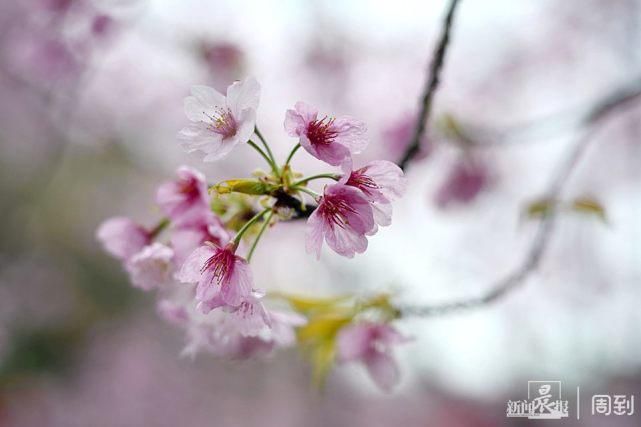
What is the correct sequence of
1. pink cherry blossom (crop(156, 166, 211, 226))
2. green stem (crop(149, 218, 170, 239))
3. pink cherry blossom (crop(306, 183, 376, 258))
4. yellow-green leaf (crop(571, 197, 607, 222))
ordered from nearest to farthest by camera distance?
pink cherry blossom (crop(306, 183, 376, 258)) < pink cherry blossom (crop(156, 166, 211, 226)) < green stem (crop(149, 218, 170, 239)) < yellow-green leaf (crop(571, 197, 607, 222))

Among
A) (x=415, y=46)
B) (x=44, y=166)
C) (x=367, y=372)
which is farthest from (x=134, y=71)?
(x=367, y=372)

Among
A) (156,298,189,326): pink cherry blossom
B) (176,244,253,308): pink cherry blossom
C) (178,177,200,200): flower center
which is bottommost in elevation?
(176,244,253,308): pink cherry blossom

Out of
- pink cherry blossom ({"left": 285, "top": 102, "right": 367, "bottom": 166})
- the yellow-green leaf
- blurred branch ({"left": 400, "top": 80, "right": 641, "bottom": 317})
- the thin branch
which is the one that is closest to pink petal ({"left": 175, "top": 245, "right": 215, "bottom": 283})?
pink cherry blossom ({"left": 285, "top": 102, "right": 367, "bottom": 166})

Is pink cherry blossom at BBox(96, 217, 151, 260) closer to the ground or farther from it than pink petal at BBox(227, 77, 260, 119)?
closer to the ground

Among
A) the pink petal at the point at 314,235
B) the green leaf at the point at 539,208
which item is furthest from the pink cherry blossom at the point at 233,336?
the green leaf at the point at 539,208

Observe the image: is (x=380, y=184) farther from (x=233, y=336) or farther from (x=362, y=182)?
(x=233, y=336)

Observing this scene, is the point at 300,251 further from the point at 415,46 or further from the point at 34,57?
the point at 34,57

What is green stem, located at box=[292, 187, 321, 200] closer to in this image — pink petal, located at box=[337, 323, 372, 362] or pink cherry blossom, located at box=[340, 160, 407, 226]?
pink cherry blossom, located at box=[340, 160, 407, 226]
